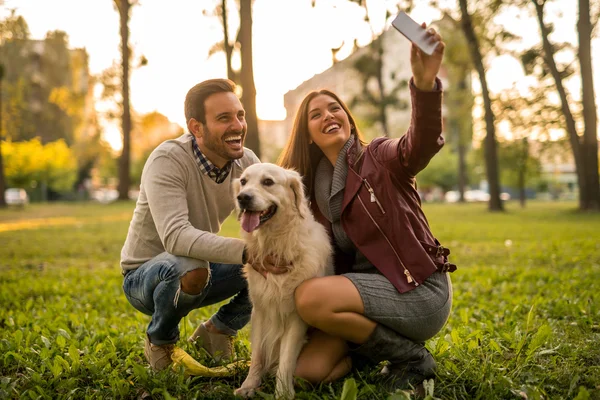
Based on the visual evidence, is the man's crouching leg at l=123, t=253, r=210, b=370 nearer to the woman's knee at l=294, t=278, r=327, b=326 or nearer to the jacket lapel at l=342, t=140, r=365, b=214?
the woman's knee at l=294, t=278, r=327, b=326

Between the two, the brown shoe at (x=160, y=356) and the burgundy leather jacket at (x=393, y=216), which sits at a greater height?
the burgundy leather jacket at (x=393, y=216)

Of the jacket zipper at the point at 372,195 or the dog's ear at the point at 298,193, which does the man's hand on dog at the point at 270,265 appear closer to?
the dog's ear at the point at 298,193

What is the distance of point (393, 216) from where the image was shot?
295cm

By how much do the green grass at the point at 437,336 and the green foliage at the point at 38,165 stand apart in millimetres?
29413

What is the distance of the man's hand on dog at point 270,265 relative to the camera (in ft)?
10.0

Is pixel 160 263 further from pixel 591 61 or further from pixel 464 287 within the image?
pixel 591 61

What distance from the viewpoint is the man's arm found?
3059 millimetres

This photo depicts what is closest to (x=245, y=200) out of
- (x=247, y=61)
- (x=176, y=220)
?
(x=176, y=220)

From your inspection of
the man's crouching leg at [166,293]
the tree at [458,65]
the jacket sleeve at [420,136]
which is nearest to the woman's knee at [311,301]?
the man's crouching leg at [166,293]

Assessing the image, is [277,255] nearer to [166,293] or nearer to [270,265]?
[270,265]

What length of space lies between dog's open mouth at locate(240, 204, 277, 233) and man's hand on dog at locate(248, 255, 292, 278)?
0.22 metres

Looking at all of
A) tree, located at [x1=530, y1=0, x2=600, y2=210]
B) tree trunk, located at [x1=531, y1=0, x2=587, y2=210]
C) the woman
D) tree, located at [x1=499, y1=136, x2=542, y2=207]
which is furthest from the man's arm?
tree, located at [x1=499, y1=136, x2=542, y2=207]

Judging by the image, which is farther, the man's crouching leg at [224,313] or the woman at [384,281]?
the man's crouching leg at [224,313]

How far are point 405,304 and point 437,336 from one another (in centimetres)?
125
